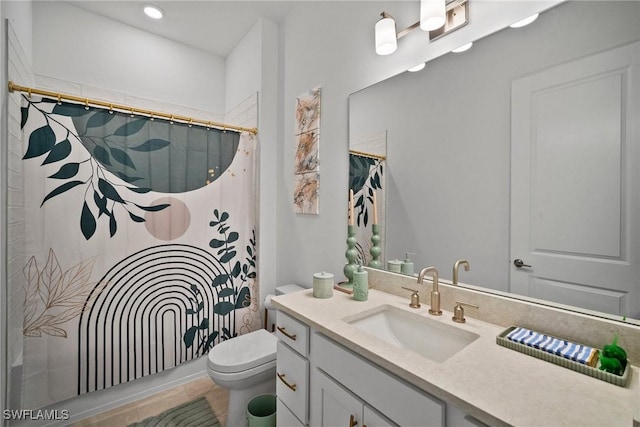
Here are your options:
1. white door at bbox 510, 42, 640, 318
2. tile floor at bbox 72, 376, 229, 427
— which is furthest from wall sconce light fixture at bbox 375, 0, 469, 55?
tile floor at bbox 72, 376, 229, 427

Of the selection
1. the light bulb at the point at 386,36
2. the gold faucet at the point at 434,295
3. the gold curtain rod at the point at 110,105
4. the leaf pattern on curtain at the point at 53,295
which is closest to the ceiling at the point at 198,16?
the gold curtain rod at the point at 110,105

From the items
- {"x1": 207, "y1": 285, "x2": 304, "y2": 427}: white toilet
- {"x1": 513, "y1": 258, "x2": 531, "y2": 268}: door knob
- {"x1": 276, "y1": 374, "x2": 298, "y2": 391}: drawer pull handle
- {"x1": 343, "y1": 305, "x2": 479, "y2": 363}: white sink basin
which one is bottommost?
{"x1": 207, "y1": 285, "x2": 304, "y2": 427}: white toilet

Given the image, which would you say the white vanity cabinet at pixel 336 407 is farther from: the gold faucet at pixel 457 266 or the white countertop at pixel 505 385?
the gold faucet at pixel 457 266

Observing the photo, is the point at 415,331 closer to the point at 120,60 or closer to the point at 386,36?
the point at 386,36

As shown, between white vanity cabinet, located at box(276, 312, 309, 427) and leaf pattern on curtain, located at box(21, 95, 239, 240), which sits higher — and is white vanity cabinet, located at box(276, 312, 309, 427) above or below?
below

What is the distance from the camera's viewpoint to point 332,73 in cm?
178

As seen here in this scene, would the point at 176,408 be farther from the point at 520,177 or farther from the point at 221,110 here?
the point at 221,110

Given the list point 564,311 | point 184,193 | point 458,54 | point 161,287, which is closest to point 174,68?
point 184,193

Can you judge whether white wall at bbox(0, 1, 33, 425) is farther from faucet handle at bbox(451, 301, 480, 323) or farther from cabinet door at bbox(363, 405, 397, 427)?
faucet handle at bbox(451, 301, 480, 323)

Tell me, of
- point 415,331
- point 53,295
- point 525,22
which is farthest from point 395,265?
point 53,295

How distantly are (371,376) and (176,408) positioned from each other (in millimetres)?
1639

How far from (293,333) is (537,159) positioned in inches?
45.6

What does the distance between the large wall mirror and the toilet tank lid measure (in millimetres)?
1038

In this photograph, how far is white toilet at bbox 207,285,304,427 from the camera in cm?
150
